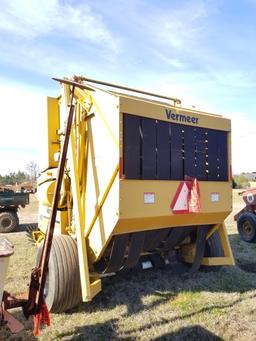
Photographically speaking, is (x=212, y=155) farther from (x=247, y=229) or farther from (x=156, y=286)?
(x=247, y=229)

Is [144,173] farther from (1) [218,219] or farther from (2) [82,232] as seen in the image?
(1) [218,219]

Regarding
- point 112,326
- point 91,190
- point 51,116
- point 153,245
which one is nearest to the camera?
point 112,326

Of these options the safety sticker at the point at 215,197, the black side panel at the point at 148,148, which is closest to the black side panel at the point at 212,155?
the safety sticker at the point at 215,197

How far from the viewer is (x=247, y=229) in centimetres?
947

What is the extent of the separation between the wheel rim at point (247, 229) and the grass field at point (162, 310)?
10.6ft

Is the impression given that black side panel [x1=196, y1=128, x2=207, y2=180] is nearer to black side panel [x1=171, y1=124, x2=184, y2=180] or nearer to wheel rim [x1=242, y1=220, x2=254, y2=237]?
black side panel [x1=171, y1=124, x2=184, y2=180]

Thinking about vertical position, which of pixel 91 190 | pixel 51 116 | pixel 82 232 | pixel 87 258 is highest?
pixel 51 116

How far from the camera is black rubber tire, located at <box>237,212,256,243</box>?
30.1 ft

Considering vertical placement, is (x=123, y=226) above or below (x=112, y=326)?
above

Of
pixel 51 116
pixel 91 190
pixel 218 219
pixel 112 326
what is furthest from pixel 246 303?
pixel 51 116

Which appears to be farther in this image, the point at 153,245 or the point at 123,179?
the point at 153,245

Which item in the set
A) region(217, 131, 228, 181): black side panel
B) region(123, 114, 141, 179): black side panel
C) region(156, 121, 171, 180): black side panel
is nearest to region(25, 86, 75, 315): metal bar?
region(123, 114, 141, 179): black side panel

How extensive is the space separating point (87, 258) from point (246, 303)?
1.97 meters

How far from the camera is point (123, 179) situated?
414 centimetres
